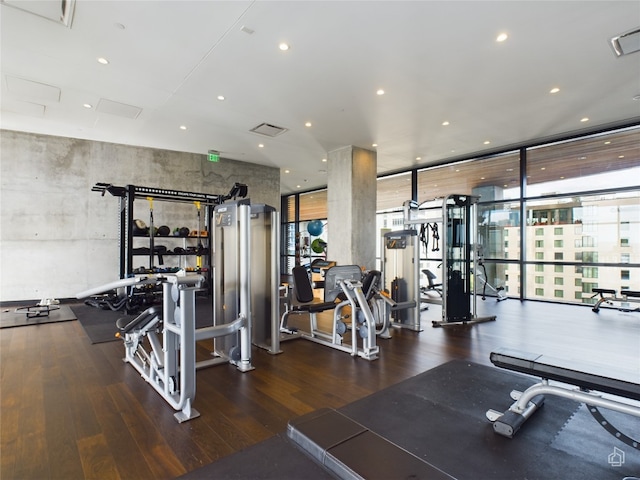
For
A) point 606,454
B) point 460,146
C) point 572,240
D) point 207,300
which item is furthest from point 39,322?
point 572,240

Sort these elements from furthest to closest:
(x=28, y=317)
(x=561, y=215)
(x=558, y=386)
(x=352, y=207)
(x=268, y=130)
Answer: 1. (x=352, y=207)
2. (x=561, y=215)
3. (x=268, y=130)
4. (x=28, y=317)
5. (x=558, y=386)

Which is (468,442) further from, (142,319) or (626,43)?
(626,43)

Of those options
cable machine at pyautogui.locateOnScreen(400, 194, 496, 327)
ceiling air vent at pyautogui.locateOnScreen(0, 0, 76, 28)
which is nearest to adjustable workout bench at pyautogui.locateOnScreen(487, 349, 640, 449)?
cable machine at pyautogui.locateOnScreen(400, 194, 496, 327)

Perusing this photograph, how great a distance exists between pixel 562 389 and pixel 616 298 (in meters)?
5.39

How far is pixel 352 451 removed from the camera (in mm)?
1756

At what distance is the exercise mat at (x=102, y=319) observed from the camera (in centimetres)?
428

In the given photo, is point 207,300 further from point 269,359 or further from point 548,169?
point 548,169

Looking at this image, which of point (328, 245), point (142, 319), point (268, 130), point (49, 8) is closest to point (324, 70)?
point (268, 130)

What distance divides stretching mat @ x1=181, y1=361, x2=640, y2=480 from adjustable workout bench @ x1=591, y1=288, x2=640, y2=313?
441 centimetres

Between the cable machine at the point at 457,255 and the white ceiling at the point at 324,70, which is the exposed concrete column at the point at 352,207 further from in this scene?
the cable machine at the point at 457,255

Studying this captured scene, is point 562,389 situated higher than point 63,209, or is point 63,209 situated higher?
point 63,209

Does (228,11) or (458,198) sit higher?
(228,11)

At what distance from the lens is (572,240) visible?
6.50 meters

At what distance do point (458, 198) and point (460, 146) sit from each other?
8.58ft
